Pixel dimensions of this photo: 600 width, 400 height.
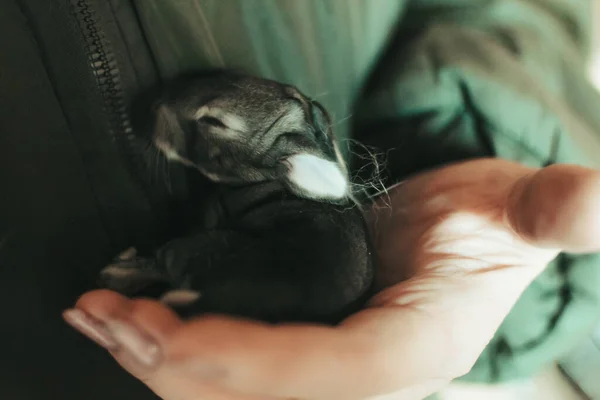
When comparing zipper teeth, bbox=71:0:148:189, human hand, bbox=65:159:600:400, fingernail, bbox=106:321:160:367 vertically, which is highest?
zipper teeth, bbox=71:0:148:189

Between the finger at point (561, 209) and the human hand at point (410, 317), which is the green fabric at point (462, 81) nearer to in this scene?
the human hand at point (410, 317)

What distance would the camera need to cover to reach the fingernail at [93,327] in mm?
378

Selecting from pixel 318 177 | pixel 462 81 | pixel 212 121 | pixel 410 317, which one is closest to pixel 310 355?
pixel 410 317

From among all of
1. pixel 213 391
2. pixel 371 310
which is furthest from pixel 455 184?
pixel 213 391

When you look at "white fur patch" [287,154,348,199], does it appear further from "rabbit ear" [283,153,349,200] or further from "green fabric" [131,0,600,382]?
"green fabric" [131,0,600,382]

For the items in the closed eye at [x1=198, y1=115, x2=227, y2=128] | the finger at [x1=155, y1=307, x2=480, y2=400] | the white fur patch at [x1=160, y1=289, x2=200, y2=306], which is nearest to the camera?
the finger at [x1=155, y1=307, x2=480, y2=400]

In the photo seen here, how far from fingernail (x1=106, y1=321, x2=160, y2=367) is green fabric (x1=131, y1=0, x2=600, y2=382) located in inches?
15.2

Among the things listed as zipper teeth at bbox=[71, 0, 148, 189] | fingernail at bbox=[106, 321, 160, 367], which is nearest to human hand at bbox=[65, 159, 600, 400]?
fingernail at bbox=[106, 321, 160, 367]

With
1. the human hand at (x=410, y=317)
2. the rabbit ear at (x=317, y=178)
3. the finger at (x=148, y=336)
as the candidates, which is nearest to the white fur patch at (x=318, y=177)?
the rabbit ear at (x=317, y=178)

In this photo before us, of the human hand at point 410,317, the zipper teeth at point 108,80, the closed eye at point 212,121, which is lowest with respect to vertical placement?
the human hand at point 410,317

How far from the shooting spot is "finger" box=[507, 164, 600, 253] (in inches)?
17.1

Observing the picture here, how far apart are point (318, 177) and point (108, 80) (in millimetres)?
250

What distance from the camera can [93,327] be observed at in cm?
39

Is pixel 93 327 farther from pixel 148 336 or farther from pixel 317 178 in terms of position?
pixel 317 178
